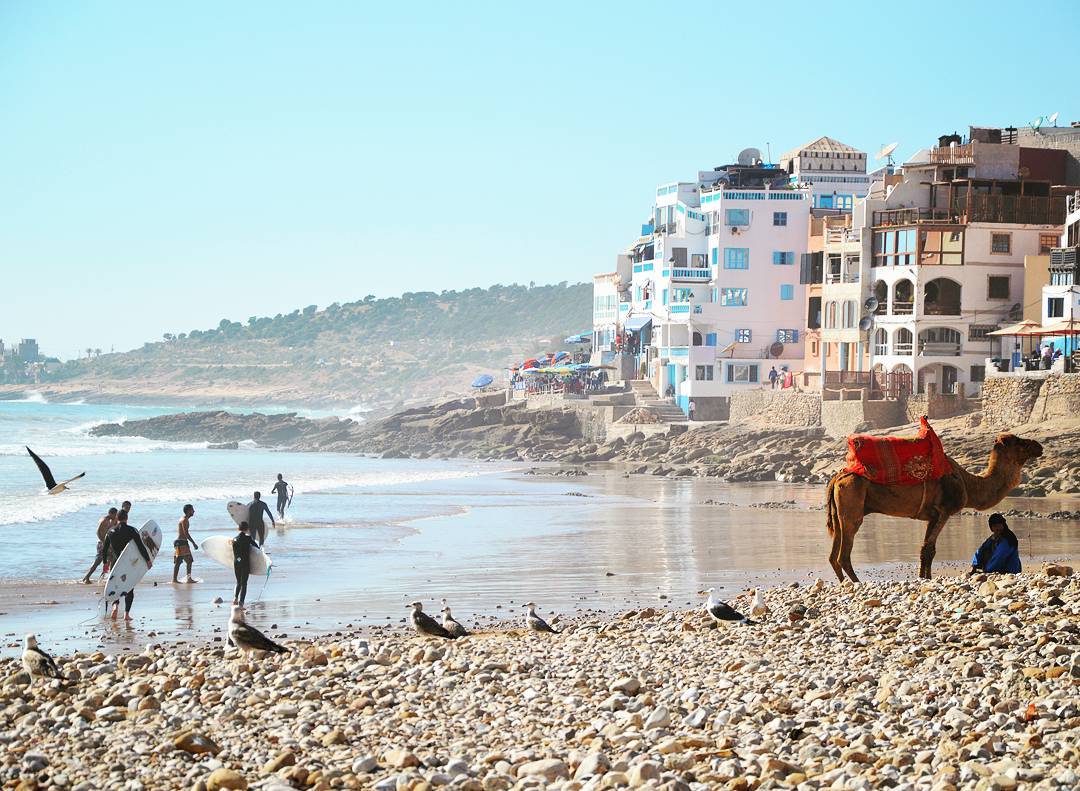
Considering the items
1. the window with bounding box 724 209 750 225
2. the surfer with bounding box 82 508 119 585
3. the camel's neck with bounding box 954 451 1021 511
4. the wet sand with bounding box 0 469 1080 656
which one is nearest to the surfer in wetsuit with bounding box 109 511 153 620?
the wet sand with bounding box 0 469 1080 656

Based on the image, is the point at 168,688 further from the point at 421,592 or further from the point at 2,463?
the point at 2,463

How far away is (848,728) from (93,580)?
15239 millimetres

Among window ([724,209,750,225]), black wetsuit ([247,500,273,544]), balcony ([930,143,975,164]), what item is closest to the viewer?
black wetsuit ([247,500,273,544])

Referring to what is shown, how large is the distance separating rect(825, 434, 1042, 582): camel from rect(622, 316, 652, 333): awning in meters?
51.5

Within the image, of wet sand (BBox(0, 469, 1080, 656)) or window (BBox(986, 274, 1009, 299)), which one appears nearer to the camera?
wet sand (BBox(0, 469, 1080, 656))

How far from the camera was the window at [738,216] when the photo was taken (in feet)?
214

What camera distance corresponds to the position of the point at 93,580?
22234 mm

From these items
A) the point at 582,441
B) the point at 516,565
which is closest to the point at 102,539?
the point at 516,565

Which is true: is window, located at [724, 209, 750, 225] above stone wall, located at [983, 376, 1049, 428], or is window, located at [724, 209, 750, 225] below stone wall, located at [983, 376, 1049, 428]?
above

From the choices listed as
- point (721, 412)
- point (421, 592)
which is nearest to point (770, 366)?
point (721, 412)

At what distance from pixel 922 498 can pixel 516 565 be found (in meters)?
7.44

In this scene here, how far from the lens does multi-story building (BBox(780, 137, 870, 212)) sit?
217 ft

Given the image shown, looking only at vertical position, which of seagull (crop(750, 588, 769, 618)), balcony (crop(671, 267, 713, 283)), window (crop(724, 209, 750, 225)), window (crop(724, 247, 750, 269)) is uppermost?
window (crop(724, 209, 750, 225))

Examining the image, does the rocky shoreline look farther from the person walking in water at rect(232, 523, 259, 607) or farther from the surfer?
the surfer
